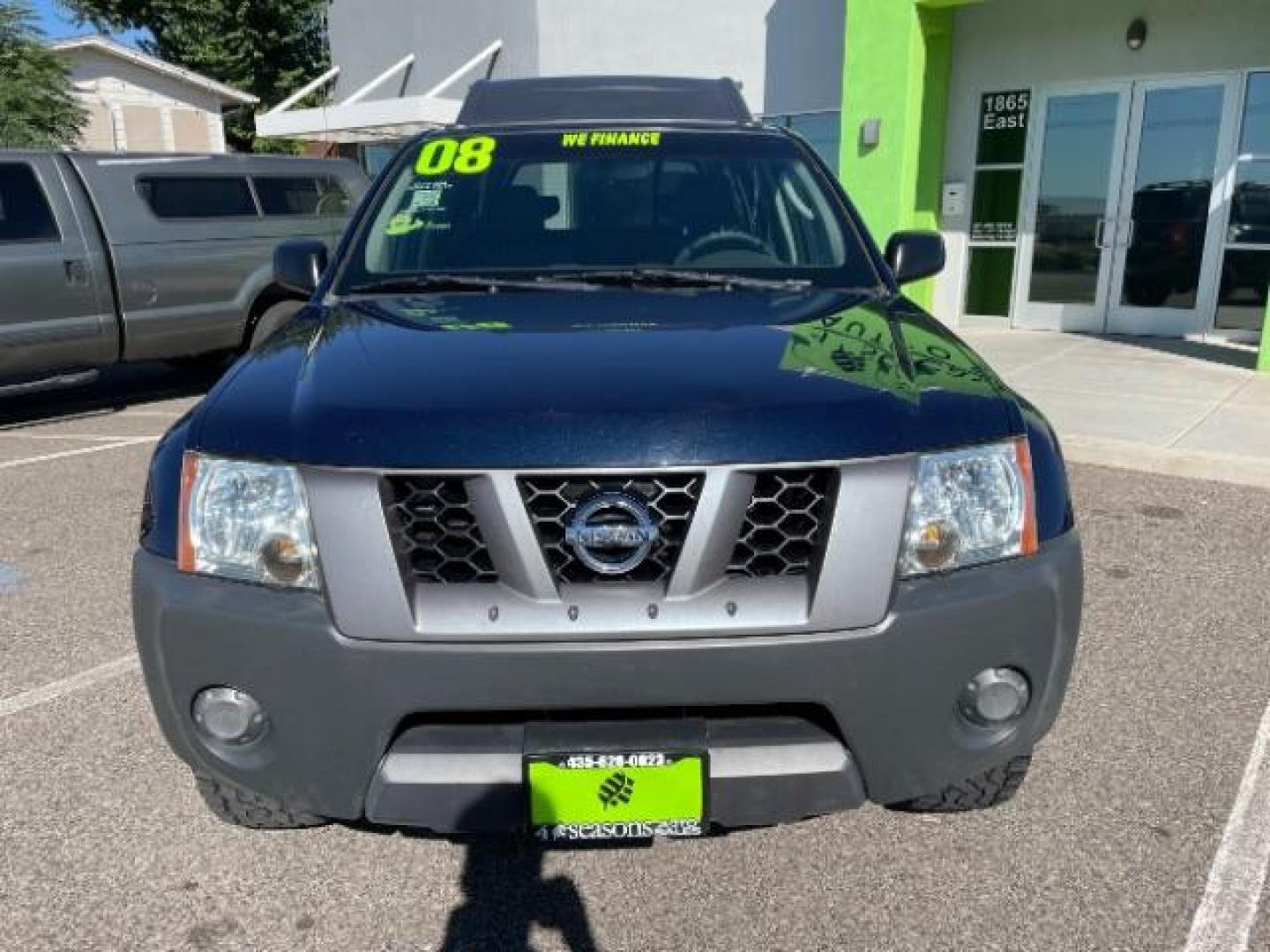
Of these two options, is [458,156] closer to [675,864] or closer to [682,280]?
[682,280]

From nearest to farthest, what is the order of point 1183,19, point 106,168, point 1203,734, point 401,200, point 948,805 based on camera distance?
1. point 948,805
2. point 1203,734
3. point 401,200
4. point 106,168
5. point 1183,19

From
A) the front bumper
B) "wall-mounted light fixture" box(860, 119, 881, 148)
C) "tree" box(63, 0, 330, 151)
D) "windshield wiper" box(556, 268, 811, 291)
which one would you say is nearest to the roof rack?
"windshield wiper" box(556, 268, 811, 291)

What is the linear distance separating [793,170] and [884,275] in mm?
591

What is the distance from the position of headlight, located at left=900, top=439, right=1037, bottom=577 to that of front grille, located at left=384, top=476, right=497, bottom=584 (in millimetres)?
797

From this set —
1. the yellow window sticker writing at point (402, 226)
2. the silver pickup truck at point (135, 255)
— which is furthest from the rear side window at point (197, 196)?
the yellow window sticker writing at point (402, 226)

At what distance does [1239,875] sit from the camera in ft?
7.71

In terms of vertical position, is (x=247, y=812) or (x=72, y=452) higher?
(x=247, y=812)

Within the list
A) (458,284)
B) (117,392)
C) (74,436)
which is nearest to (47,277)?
(74,436)

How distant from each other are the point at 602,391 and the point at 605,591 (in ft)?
1.26

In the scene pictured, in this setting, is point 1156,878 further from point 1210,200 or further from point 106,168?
point 1210,200

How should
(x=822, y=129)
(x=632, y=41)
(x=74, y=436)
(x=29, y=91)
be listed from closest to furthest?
(x=74, y=436)
(x=822, y=129)
(x=632, y=41)
(x=29, y=91)

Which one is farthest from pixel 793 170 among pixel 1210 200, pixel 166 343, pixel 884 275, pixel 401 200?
pixel 1210 200

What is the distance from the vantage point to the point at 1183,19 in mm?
9906

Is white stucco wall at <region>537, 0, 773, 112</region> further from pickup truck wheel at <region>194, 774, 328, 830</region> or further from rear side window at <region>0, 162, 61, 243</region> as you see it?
pickup truck wheel at <region>194, 774, 328, 830</region>
